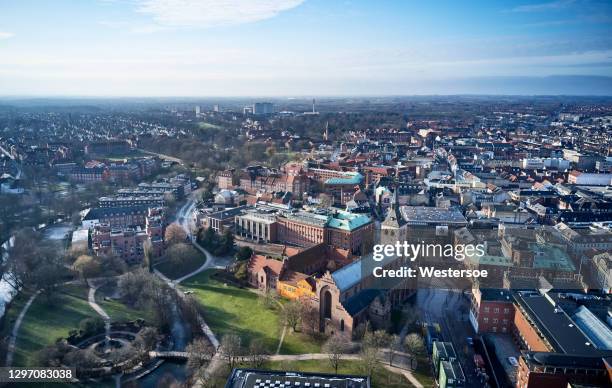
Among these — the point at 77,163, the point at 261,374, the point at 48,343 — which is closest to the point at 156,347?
the point at 48,343

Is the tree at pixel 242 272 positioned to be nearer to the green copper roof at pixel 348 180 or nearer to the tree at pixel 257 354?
the tree at pixel 257 354

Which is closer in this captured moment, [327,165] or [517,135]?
[327,165]

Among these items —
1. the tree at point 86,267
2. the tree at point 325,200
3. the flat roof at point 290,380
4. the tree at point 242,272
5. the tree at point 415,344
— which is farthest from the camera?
the tree at point 325,200

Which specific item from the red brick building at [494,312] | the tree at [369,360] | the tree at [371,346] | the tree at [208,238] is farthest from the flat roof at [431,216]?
the tree at [369,360]

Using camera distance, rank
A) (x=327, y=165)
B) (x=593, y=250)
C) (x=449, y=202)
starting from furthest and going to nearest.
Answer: (x=327, y=165), (x=449, y=202), (x=593, y=250)

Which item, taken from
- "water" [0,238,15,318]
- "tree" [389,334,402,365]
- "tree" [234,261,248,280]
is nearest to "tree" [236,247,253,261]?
"tree" [234,261,248,280]

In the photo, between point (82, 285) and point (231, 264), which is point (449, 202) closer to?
point (231, 264)
